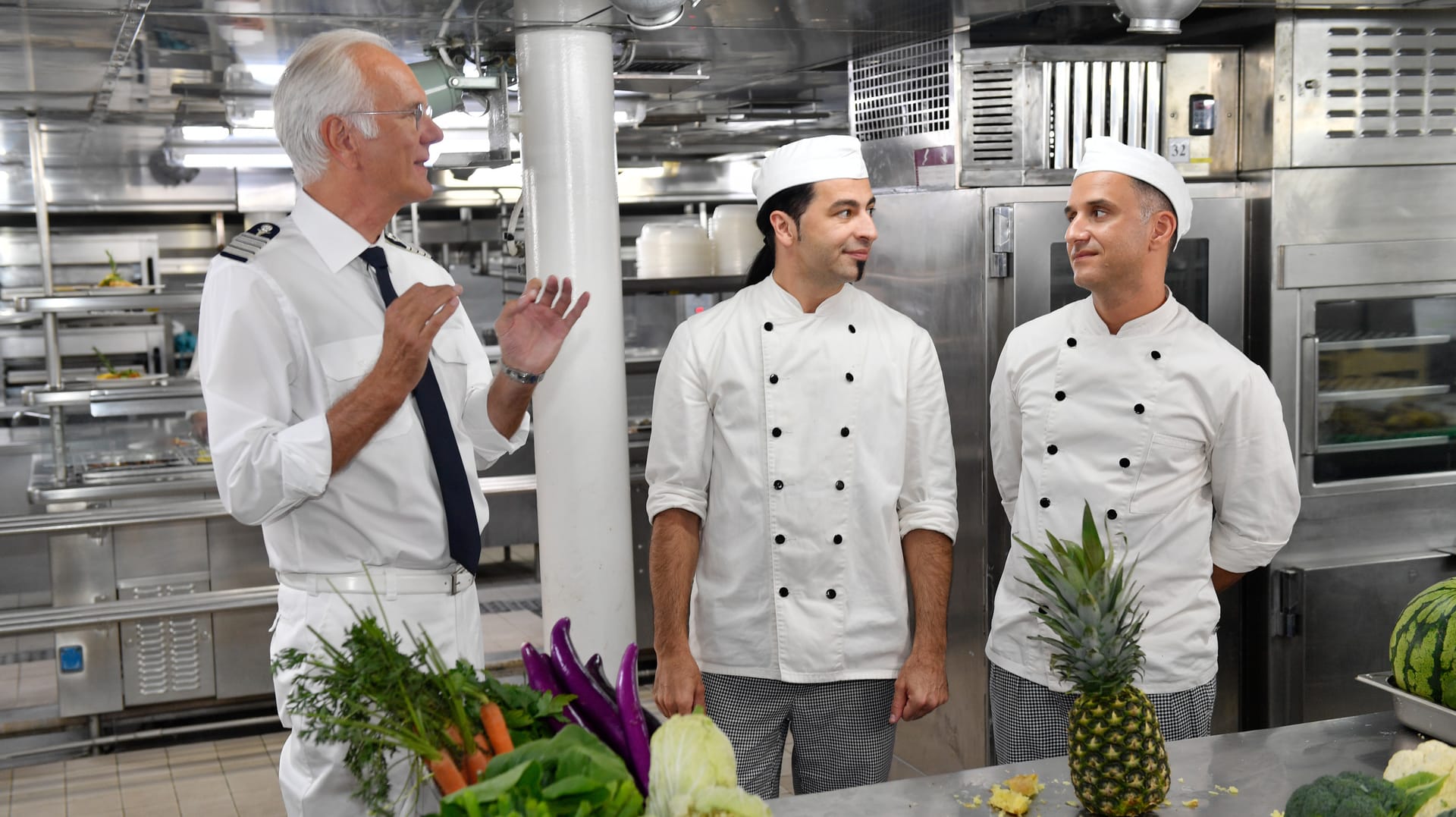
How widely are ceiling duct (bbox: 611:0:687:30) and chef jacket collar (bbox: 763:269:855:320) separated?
1.92ft

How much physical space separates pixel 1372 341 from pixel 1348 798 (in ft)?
8.45

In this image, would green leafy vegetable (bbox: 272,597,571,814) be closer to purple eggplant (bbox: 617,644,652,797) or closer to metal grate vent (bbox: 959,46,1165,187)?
purple eggplant (bbox: 617,644,652,797)

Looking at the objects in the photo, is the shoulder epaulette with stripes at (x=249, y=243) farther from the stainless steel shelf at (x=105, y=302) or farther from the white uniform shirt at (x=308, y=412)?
the stainless steel shelf at (x=105, y=302)

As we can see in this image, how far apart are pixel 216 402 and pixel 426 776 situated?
79 centimetres

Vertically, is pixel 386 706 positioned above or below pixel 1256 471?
below

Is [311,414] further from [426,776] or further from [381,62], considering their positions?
[426,776]

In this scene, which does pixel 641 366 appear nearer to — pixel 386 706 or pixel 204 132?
pixel 204 132

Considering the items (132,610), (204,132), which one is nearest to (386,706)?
(132,610)

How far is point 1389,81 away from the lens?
147 inches

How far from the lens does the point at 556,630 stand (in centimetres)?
172

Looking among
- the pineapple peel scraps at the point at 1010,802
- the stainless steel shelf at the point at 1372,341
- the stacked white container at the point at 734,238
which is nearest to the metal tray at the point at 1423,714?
the pineapple peel scraps at the point at 1010,802

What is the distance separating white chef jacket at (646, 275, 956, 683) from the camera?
102 inches

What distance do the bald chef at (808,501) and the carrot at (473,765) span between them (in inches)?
43.1

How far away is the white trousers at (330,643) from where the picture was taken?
204cm
